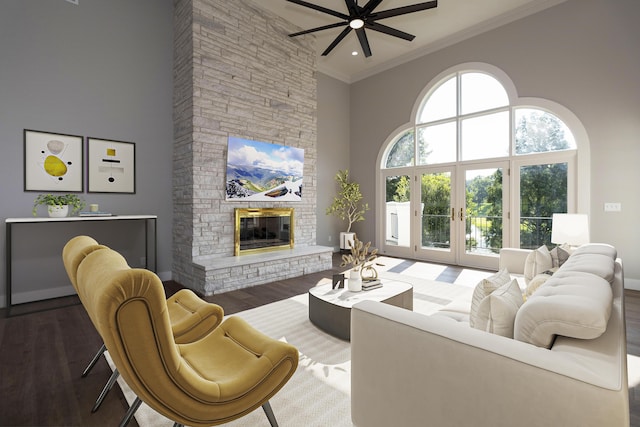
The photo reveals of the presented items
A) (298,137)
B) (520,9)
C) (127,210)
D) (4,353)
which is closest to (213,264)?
(127,210)

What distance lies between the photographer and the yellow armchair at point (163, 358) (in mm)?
934

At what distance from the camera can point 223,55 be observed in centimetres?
456

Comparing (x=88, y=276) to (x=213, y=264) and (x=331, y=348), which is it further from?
(x=213, y=264)

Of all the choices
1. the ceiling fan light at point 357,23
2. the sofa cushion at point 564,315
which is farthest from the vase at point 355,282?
the ceiling fan light at point 357,23

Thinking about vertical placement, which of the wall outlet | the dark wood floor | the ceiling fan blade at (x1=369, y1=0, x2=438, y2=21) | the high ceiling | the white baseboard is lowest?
the dark wood floor

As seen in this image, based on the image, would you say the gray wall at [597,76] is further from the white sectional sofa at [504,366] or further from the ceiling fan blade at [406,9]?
the white sectional sofa at [504,366]

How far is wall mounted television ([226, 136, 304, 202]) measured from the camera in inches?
184

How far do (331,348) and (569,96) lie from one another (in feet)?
16.8

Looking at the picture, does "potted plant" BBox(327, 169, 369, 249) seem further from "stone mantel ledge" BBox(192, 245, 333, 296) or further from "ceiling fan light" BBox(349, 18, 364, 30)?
"ceiling fan light" BBox(349, 18, 364, 30)

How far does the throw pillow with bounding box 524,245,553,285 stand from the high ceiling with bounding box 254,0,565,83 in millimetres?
4288

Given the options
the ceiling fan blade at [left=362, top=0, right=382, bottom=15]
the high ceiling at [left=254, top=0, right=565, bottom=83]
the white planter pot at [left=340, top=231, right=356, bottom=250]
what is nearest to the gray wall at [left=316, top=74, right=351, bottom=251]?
the white planter pot at [left=340, top=231, right=356, bottom=250]

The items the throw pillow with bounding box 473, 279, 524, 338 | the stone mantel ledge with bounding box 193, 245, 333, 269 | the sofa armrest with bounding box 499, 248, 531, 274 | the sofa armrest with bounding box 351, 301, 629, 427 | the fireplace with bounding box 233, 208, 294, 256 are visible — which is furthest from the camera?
the fireplace with bounding box 233, 208, 294, 256

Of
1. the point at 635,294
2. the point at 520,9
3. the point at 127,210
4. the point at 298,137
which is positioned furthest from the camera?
the point at 298,137

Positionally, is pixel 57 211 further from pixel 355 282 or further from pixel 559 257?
pixel 559 257
